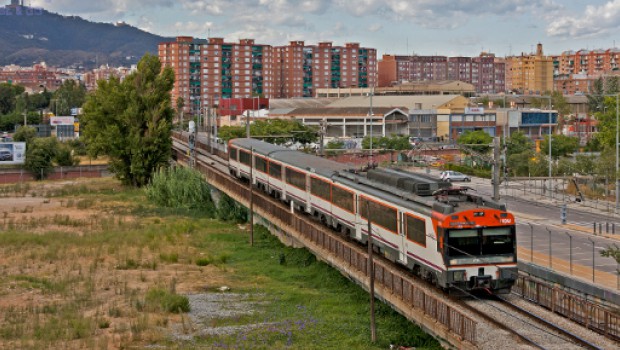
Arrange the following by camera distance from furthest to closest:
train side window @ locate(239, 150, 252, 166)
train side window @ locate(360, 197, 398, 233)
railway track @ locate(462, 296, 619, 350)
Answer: train side window @ locate(239, 150, 252, 166)
train side window @ locate(360, 197, 398, 233)
railway track @ locate(462, 296, 619, 350)

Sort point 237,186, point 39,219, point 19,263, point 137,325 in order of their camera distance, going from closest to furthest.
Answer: point 137,325
point 19,263
point 237,186
point 39,219

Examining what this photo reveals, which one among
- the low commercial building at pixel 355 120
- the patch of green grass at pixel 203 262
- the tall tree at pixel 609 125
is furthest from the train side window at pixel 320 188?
the low commercial building at pixel 355 120

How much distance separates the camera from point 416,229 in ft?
91.6

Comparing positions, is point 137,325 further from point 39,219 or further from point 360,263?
point 39,219

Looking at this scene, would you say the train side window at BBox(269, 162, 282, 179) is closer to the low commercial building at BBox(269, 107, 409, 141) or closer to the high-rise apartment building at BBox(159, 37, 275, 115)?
the low commercial building at BBox(269, 107, 409, 141)

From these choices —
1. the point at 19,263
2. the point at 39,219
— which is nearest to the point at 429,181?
the point at 19,263

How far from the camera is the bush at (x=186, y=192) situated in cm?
6731

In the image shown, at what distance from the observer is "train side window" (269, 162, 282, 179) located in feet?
161

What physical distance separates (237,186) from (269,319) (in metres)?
24.4

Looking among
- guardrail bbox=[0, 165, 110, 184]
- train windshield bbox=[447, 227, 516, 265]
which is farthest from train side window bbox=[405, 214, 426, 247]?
guardrail bbox=[0, 165, 110, 184]

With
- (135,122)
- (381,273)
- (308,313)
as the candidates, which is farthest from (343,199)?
(135,122)

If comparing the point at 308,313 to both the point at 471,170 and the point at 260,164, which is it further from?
the point at 471,170

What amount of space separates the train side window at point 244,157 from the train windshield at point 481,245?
32401 millimetres

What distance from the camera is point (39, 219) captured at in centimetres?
6234
